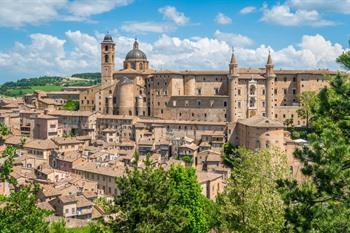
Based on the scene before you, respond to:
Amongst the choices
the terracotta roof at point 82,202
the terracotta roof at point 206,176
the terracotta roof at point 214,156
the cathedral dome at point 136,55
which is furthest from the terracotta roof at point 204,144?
the cathedral dome at point 136,55

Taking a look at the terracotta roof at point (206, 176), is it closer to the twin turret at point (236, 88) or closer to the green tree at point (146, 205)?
the twin turret at point (236, 88)

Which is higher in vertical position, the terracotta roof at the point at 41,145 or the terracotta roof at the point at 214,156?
the terracotta roof at the point at 41,145

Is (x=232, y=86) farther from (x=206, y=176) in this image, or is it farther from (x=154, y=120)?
(x=206, y=176)

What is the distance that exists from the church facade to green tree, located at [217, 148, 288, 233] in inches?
2072

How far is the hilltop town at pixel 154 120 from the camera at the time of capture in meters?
59.5

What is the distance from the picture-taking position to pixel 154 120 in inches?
2918

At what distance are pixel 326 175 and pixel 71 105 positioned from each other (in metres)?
78.9

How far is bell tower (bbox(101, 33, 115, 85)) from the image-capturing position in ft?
287

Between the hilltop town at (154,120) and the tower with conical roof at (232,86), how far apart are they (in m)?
0.15

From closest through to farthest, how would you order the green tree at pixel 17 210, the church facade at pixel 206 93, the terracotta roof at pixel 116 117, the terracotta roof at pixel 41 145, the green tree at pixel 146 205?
the green tree at pixel 17 210, the green tree at pixel 146 205, the terracotta roof at pixel 41 145, the terracotta roof at pixel 116 117, the church facade at pixel 206 93

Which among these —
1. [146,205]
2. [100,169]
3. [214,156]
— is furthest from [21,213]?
[214,156]

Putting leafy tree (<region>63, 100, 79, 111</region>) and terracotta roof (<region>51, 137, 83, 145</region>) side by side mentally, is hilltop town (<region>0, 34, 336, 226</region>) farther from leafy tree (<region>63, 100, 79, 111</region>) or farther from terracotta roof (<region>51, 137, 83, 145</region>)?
leafy tree (<region>63, 100, 79, 111</region>)

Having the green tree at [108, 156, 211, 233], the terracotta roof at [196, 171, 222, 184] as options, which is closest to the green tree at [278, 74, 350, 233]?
the green tree at [108, 156, 211, 233]

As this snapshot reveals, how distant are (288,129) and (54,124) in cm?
3488
